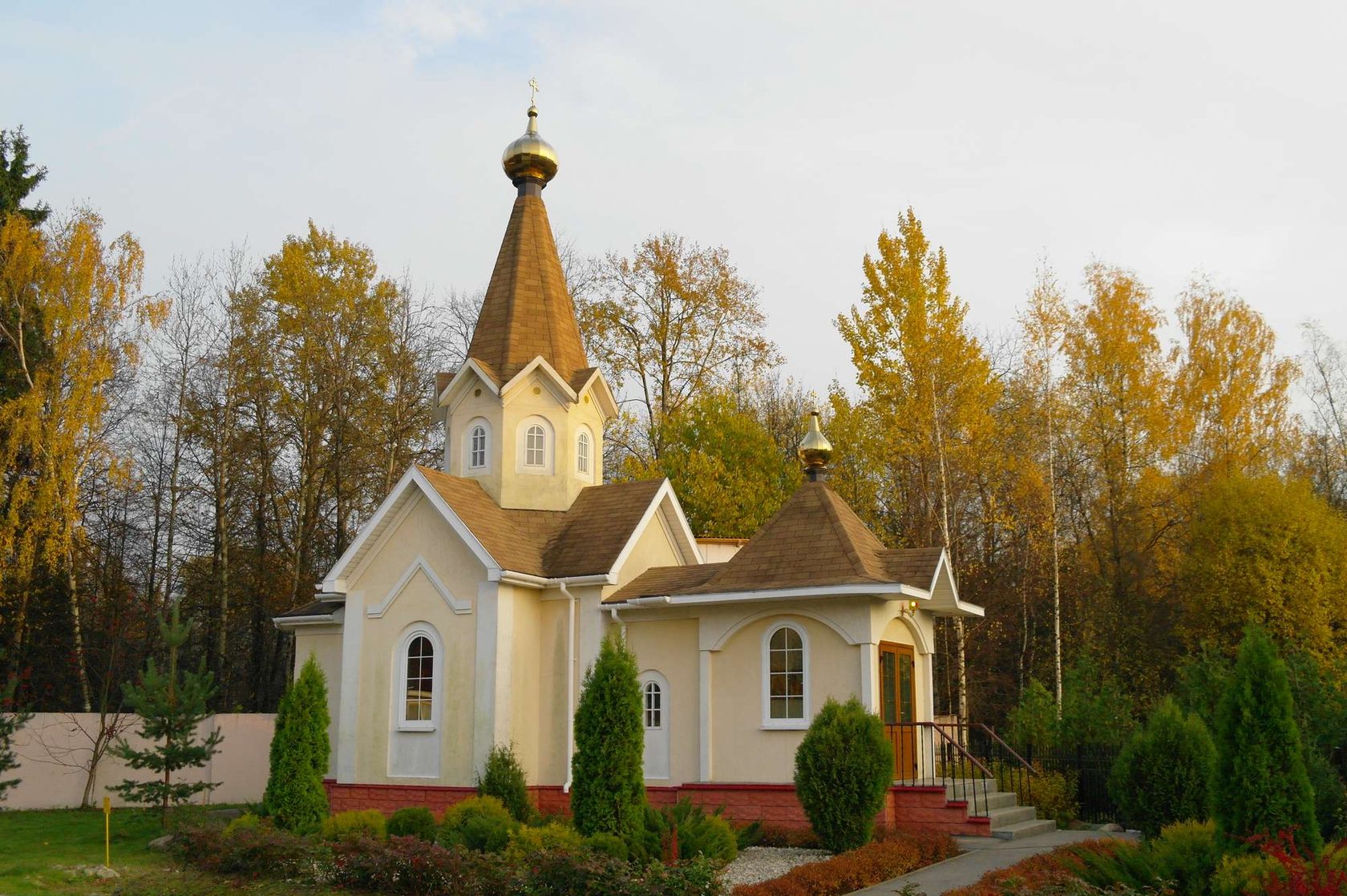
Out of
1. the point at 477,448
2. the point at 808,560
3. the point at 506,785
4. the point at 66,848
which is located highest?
the point at 477,448

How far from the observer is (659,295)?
104ft

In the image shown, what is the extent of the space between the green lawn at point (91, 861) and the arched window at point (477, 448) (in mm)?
7220

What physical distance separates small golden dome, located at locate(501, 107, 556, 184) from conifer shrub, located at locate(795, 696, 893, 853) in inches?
491

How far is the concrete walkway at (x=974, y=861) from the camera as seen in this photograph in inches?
430

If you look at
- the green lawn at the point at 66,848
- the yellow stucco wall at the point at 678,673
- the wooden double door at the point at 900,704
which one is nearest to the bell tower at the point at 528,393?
the yellow stucco wall at the point at 678,673

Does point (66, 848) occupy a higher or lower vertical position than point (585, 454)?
lower

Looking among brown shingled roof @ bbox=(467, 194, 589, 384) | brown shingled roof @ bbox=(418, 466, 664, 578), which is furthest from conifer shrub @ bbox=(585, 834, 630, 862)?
brown shingled roof @ bbox=(467, 194, 589, 384)

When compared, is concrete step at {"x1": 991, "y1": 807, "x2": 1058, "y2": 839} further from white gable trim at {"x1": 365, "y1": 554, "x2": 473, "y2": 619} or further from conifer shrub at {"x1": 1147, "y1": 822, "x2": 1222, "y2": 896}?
white gable trim at {"x1": 365, "y1": 554, "x2": 473, "y2": 619}

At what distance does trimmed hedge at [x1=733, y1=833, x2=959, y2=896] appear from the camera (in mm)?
10461

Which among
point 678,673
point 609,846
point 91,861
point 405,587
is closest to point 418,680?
point 405,587

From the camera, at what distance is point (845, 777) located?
1293 centimetres

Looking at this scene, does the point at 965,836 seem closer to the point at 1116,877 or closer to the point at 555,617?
the point at 1116,877

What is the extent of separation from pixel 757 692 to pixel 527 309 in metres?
8.32

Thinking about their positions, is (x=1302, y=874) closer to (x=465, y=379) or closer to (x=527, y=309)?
(x=465, y=379)
